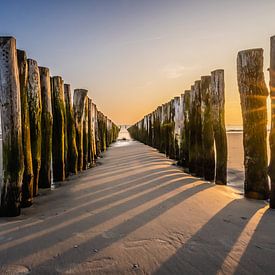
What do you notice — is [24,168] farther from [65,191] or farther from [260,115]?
[260,115]

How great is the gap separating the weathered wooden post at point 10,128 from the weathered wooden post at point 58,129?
210cm

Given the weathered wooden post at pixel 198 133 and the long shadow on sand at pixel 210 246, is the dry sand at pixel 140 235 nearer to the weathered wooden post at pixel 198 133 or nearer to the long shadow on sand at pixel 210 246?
the long shadow on sand at pixel 210 246

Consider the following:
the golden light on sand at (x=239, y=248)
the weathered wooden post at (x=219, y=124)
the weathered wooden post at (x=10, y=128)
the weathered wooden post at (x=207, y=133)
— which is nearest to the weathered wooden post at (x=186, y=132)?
the weathered wooden post at (x=207, y=133)

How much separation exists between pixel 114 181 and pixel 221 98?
8.71 feet

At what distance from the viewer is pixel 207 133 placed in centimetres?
565

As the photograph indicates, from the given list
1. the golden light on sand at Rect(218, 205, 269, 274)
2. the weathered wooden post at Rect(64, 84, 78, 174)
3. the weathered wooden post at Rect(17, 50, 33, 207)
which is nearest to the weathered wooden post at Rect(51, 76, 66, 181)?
the weathered wooden post at Rect(64, 84, 78, 174)

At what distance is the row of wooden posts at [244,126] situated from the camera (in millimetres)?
3926

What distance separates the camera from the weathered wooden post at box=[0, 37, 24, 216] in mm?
3109

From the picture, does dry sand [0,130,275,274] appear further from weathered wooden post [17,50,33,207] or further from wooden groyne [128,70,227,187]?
wooden groyne [128,70,227,187]


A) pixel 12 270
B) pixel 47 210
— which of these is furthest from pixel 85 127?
pixel 12 270

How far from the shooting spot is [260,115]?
3.94m

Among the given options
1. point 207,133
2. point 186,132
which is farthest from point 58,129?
point 186,132

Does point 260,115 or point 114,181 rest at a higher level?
point 260,115

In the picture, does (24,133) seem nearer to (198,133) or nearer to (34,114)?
(34,114)
